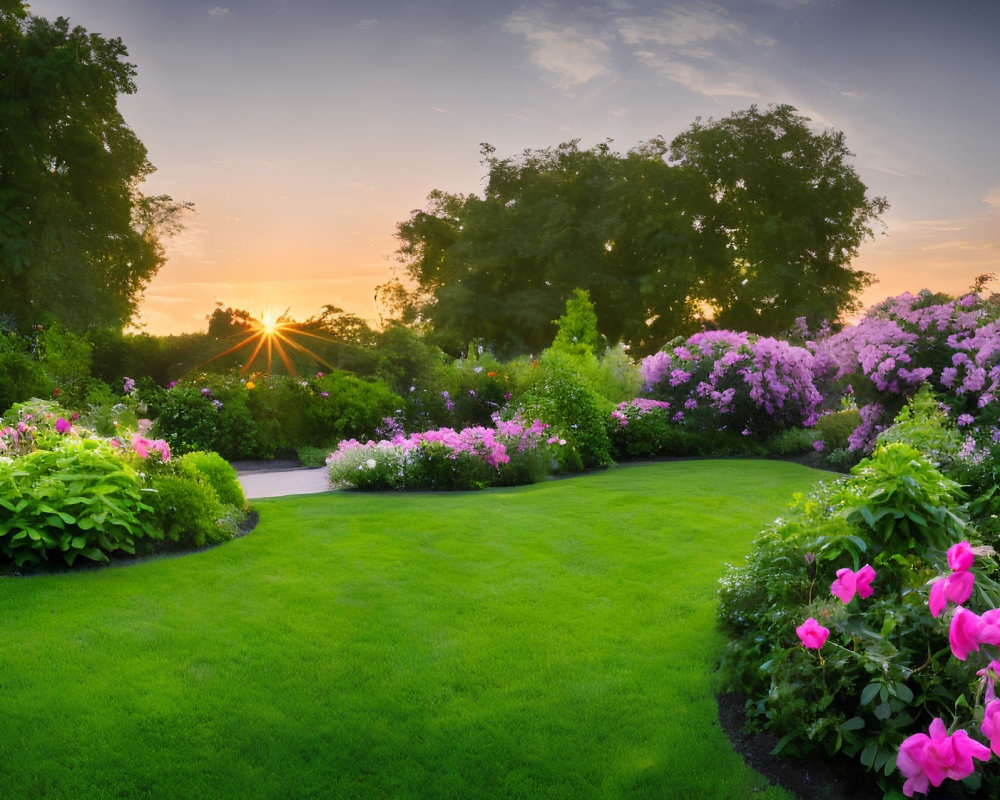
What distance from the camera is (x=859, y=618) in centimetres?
252

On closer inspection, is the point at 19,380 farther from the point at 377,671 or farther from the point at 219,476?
the point at 377,671

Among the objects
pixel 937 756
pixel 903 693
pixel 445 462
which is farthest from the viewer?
pixel 445 462

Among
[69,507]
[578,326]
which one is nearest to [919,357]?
[69,507]

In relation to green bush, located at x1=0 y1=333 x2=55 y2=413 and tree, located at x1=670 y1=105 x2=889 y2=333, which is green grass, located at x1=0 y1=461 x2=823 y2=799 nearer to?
green bush, located at x1=0 y1=333 x2=55 y2=413

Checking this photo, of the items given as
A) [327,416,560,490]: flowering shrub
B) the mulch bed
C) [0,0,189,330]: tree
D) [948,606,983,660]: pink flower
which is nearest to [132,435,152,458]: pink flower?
[327,416,560,490]: flowering shrub

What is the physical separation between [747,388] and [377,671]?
8974mm

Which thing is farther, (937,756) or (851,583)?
(851,583)

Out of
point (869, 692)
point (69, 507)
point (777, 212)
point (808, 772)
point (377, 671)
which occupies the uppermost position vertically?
point (777, 212)

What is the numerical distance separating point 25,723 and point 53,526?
201 centimetres

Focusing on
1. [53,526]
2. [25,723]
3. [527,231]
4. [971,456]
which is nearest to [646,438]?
[971,456]

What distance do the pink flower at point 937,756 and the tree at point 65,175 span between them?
19038 millimetres

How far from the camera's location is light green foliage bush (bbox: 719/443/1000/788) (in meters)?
2.24

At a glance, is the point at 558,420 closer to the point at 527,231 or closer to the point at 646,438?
the point at 646,438

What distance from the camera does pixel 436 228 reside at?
2853cm
